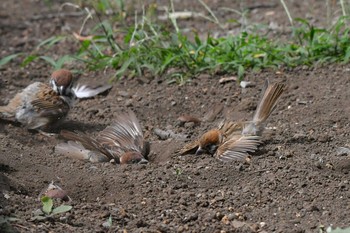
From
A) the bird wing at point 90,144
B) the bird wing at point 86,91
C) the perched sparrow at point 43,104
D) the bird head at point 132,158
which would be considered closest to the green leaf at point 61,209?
the bird head at point 132,158

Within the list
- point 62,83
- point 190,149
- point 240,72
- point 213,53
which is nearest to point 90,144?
point 190,149

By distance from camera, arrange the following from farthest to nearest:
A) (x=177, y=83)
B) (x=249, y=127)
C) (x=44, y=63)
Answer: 1. (x=44, y=63)
2. (x=177, y=83)
3. (x=249, y=127)

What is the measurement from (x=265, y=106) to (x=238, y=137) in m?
0.38

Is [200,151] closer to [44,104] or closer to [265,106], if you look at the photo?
[265,106]

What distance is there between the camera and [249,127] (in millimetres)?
6531

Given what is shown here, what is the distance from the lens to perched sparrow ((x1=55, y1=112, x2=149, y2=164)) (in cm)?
636

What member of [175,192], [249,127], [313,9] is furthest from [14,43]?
[175,192]

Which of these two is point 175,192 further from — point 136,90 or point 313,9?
point 313,9

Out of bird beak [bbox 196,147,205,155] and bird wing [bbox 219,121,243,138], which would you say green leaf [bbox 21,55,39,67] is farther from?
bird beak [bbox 196,147,205,155]

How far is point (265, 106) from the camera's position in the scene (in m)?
6.59

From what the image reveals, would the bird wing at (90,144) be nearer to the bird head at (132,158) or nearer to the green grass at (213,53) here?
the bird head at (132,158)

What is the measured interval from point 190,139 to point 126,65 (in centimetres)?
164

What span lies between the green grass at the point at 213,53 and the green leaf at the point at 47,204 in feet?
9.93

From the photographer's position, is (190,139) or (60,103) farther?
(60,103)
